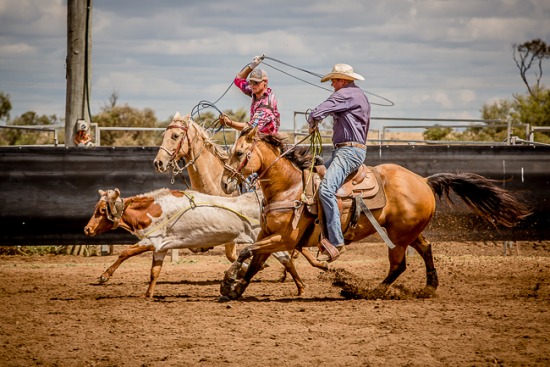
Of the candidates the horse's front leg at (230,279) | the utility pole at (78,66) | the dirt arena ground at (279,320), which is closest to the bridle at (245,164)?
the horse's front leg at (230,279)

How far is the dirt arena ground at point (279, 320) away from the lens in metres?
6.01

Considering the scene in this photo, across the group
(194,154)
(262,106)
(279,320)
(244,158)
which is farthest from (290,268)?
(194,154)

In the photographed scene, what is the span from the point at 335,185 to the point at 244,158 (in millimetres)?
992

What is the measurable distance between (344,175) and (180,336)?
8.51 ft

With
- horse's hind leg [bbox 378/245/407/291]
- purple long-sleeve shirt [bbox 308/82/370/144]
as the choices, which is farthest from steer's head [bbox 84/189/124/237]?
horse's hind leg [bbox 378/245/407/291]

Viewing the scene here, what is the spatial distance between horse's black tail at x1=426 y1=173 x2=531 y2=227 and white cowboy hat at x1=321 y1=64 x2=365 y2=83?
1.69 metres

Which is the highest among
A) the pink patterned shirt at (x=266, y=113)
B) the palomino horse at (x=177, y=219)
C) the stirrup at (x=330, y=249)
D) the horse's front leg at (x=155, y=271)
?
the pink patterned shirt at (x=266, y=113)

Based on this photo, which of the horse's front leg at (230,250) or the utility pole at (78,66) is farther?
the utility pole at (78,66)

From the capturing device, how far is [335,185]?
819 centimetres

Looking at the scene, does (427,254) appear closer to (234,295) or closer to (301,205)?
(301,205)

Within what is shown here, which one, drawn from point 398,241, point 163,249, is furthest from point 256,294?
point 398,241

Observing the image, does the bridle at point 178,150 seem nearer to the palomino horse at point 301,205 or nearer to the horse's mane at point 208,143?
the horse's mane at point 208,143

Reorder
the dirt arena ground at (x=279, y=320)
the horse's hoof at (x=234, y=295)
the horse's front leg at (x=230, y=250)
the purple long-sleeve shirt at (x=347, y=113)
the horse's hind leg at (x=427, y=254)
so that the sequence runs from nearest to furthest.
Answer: the dirt arena ground at (x=279, y=320), the purple long-sleeve shirt at (x=347, y=113), the horse's hoof at (x=234, y=295), the horse's hind leg at (x=427, y=254), the horse's front leg at (x=230, y=250)

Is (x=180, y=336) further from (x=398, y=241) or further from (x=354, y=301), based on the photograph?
(x=398, y=241)
